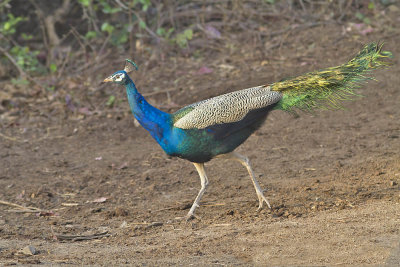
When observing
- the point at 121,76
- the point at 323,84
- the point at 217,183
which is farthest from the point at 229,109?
the point at 217,183

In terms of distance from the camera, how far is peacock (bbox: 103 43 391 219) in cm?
461

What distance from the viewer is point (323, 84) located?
4.69m

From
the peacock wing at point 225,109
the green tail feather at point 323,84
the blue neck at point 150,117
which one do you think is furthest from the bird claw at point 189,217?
the green tail feather at point 323,84

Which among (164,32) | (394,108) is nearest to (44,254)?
(394,108)

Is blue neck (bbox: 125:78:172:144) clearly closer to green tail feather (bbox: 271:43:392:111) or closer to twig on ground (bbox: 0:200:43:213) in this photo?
green tail feather (bbox: 271:43:392:111)

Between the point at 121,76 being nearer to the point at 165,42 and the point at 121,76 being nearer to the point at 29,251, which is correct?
the point at 29,251

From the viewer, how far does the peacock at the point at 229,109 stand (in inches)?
181

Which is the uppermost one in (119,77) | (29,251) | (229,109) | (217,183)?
(119,77)

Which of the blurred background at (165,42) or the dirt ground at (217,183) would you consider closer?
the dirt ground at (217,183)

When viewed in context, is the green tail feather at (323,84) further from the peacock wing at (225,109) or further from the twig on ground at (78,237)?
the twig on ground at (78,237)

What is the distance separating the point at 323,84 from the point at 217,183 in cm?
153

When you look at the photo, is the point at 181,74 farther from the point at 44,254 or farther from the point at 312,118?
the point at 44,254

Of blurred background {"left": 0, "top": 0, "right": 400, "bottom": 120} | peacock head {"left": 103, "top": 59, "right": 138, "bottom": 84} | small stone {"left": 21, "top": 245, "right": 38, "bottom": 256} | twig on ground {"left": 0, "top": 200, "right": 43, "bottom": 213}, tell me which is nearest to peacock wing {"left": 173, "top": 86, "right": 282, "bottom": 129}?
peacock head {"left": 103, "top": 59, "right": 138, "bottom": 84}

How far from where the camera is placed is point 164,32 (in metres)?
9.37
